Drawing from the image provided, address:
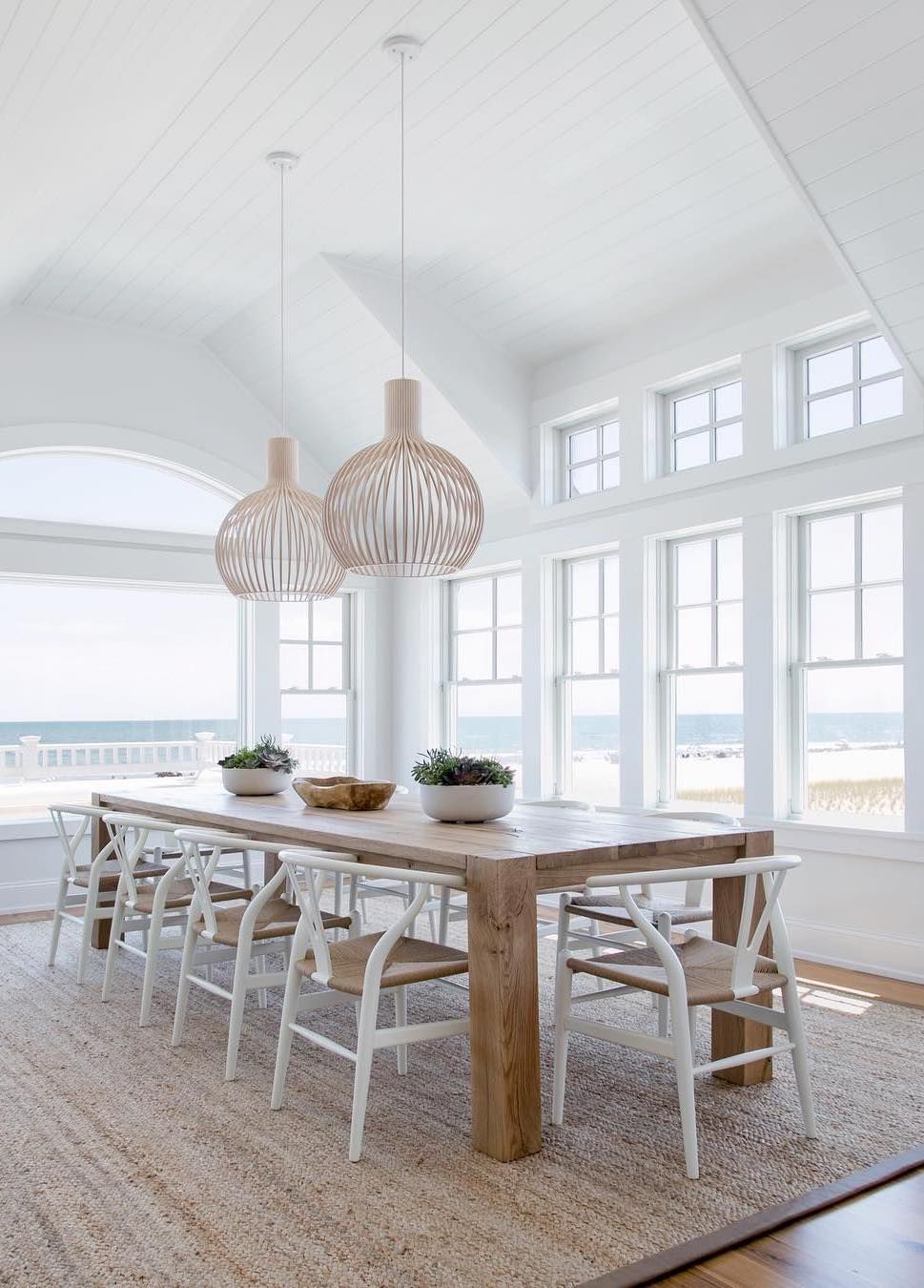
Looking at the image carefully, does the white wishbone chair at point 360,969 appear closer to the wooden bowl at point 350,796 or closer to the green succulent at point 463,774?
the green succulent at point 463,774

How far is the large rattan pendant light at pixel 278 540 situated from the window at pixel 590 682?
199cm

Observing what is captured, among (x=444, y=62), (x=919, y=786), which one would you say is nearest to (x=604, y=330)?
(x=444, y=62)

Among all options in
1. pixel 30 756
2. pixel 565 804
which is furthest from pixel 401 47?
pixel 30 756

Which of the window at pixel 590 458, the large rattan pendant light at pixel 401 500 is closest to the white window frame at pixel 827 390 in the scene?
the window at pixel 590 458

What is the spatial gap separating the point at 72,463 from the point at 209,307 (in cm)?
129

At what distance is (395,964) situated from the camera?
10.1 ft

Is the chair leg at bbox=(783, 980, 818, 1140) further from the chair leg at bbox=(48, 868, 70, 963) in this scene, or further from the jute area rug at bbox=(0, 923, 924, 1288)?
the chair leg at bbox=(48, 868, 70, 963)

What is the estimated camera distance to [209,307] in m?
6.74

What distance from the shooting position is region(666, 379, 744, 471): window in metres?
5.79

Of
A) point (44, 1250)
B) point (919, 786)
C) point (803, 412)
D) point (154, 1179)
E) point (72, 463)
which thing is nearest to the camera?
point (44, 1250)

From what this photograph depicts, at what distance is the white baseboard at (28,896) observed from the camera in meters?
6.40

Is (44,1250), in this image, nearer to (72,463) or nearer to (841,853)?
(841,853)

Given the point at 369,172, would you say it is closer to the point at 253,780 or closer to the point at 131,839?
the point at 253,780

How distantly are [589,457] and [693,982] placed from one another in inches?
170
